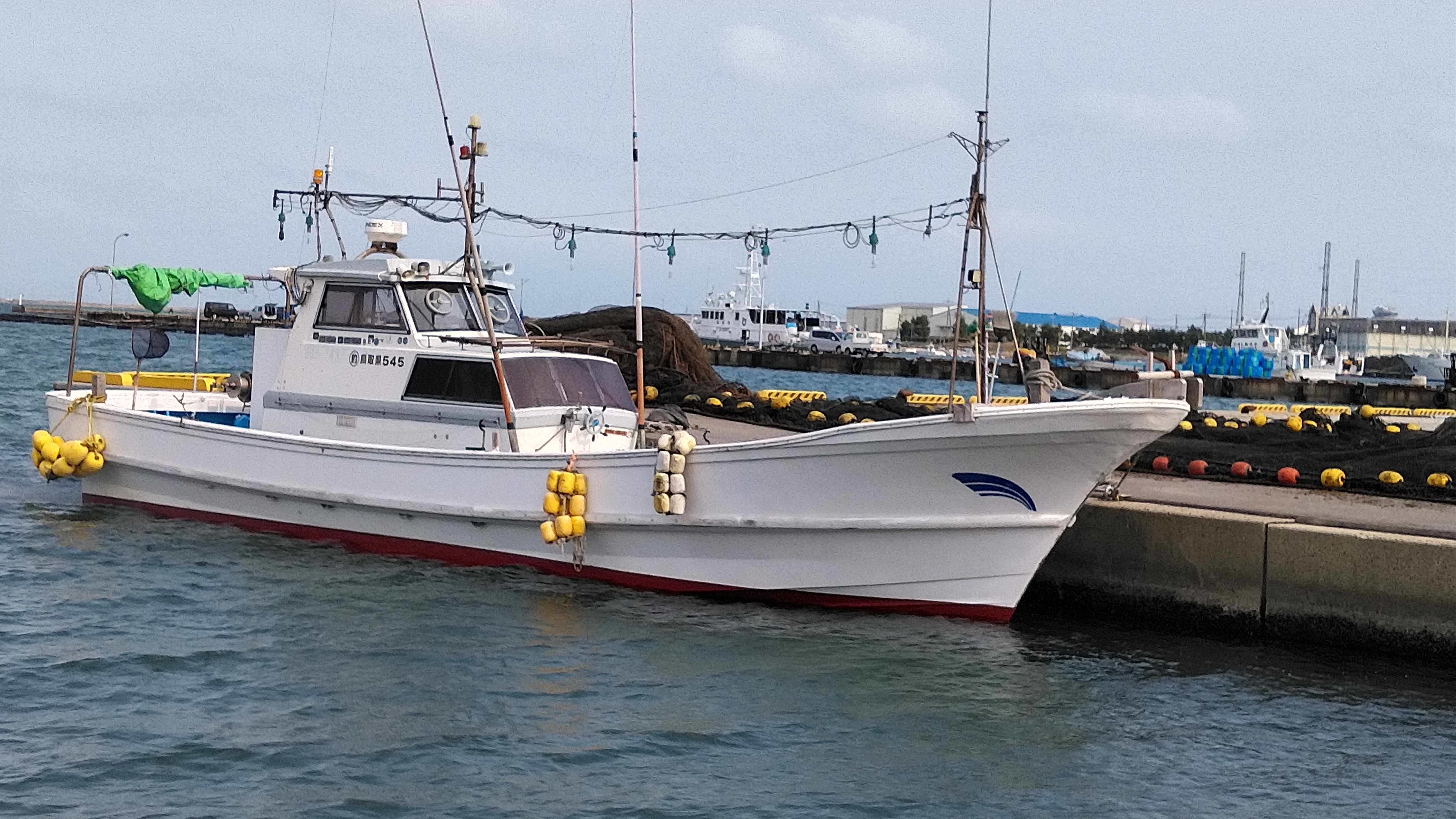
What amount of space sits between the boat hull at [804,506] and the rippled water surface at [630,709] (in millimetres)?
292

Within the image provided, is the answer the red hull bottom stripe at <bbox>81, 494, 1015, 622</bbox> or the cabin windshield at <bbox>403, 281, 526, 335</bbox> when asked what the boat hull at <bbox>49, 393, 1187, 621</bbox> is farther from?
the cabin windshield at <bbox>403, 281, 526, 335</bbox>

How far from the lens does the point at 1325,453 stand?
15.9 meters

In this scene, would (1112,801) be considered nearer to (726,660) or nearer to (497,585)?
(726,660)

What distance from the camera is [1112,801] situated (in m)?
8.28

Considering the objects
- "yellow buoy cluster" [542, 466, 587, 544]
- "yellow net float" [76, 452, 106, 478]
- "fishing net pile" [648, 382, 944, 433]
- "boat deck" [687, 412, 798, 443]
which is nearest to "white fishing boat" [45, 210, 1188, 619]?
"yellow buoy cluster" [542, 466, 587, 544]

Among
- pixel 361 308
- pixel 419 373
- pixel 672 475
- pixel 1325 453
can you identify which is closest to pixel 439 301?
pixel 361 308

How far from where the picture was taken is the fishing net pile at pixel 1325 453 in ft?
45.4

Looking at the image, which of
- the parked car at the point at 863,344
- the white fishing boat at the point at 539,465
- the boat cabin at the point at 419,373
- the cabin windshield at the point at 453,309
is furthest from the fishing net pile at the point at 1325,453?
the parked car at the point at 863,344

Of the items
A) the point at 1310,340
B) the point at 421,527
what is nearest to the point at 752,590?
the point at 421,527

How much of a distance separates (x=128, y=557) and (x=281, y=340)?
108 inches

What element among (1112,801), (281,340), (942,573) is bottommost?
(1112,801)

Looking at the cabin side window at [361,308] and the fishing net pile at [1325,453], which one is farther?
the cabin side window at [361,308]

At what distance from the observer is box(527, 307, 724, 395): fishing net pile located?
24.7m

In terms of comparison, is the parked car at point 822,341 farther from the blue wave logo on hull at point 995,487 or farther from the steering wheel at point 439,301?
the blue wave logo on hull at point 995,487
